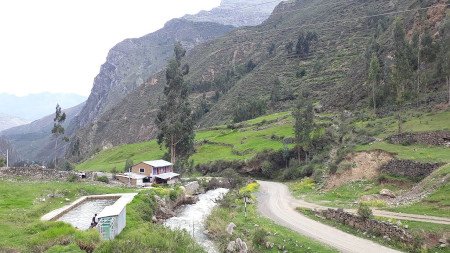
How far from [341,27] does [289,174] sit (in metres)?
101

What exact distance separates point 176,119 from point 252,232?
44972 millimetres

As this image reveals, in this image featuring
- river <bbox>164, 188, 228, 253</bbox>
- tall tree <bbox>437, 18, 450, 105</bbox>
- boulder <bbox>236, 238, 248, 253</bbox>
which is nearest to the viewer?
boulder <bbox>236, 238, 248, 253</bbox>

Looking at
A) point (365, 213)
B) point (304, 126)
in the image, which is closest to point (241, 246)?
point (365, 213)

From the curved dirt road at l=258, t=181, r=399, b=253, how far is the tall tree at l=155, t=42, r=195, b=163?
23520 millimetres

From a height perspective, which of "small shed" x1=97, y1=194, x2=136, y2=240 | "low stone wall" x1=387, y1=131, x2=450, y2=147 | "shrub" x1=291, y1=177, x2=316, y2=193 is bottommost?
"shrub" x1=291, y1=177, x2=316, y2=193

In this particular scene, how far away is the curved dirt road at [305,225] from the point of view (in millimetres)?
28047

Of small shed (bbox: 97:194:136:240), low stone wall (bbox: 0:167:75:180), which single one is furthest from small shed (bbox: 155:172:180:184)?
small shed (bbox: 97:194:136:240)

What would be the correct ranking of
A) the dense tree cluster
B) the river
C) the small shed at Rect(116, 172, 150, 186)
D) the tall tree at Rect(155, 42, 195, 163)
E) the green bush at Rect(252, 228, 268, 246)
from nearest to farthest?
the green bush at Rect(252, 228, 268, 246)
the river
the small shed at Rect(116, 172, 150, 186)
the tall tree at Rect(155, 42, 195, 163)
the dense tree cluster

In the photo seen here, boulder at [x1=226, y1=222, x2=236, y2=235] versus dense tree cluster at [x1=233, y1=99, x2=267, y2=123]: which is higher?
dense tree cluster at [x1=233, y1=99, x2=267, y2=123]

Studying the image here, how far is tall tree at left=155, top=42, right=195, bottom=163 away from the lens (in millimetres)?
75938

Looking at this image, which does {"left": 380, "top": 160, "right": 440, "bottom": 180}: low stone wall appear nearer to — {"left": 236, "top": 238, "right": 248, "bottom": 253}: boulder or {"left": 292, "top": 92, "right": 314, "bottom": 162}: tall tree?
{"left": 236, "top": 238, "right": 248, "bottom": 253}: boulder

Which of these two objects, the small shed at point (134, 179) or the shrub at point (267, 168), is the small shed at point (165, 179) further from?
the shrub at point (267, 168)

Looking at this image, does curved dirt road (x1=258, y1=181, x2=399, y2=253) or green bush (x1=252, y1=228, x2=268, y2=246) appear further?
green bush (x1=252, y1=228, x2=268, y2=246)

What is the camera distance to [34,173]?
54469 mm
